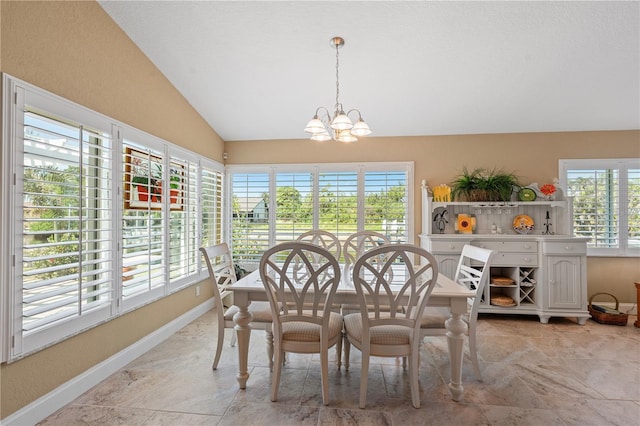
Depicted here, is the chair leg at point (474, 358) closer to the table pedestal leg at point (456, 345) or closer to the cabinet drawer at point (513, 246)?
the table pedestal leg at point (456, 345)

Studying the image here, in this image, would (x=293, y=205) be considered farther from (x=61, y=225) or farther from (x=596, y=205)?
(x=596, y=205)

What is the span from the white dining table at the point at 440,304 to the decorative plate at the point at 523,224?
2.23m

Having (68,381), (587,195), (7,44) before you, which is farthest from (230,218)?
(587,195)

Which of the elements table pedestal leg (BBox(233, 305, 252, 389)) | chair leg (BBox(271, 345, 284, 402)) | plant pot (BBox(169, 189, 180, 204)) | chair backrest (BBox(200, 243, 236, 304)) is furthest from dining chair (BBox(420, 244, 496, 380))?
plant pot (BBox(169, 189, 180, 204))

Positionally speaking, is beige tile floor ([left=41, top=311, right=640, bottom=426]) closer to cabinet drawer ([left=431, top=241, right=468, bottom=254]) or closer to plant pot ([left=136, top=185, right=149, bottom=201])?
cabinet drawer ([left=431, top=241, right=468, bottom=254])

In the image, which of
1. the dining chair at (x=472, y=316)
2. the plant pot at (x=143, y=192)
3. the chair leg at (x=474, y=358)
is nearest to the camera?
the dining chair at (x=472, y=316)

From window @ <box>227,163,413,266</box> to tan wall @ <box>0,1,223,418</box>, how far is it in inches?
51.6

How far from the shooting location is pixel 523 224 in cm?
371

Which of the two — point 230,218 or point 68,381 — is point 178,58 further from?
point 68,381

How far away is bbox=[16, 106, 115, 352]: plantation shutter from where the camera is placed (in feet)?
5.60

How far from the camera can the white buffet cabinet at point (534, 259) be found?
131 inches

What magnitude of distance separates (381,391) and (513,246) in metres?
2.48

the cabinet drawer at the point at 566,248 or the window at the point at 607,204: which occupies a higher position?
the window at the point at 607,204

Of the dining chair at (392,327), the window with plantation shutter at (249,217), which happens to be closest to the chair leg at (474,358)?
the dining chair at (392,327)
